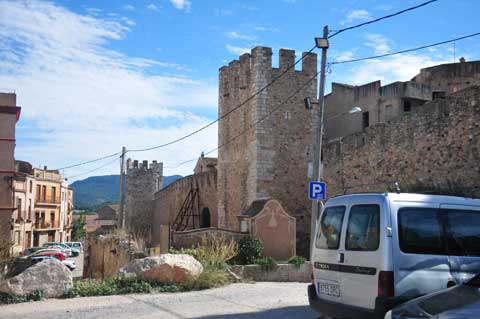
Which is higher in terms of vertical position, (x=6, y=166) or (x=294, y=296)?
(x=6, y=166)

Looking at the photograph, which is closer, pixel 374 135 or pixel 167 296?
pixel 167 296

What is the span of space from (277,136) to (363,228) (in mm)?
16793

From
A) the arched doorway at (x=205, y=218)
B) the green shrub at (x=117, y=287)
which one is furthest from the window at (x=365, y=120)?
the green shrub at (x=117, y=287)

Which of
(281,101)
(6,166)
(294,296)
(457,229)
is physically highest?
(281,101)

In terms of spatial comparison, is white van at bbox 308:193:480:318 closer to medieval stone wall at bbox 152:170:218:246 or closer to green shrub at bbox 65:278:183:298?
green shrub at bbox 65:278:183:298

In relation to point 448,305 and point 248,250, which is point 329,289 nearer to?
point 448,305

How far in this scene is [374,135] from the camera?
19609 mm

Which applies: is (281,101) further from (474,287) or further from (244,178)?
(474,287)

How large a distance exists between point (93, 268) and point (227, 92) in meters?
11.1

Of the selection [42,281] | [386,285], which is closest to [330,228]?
[386,285]

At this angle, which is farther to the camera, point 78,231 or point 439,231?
point 78,231

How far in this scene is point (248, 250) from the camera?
15.4 meters

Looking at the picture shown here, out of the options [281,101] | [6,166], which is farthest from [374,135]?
[6,166]

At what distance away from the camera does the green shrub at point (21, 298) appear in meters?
9.82
